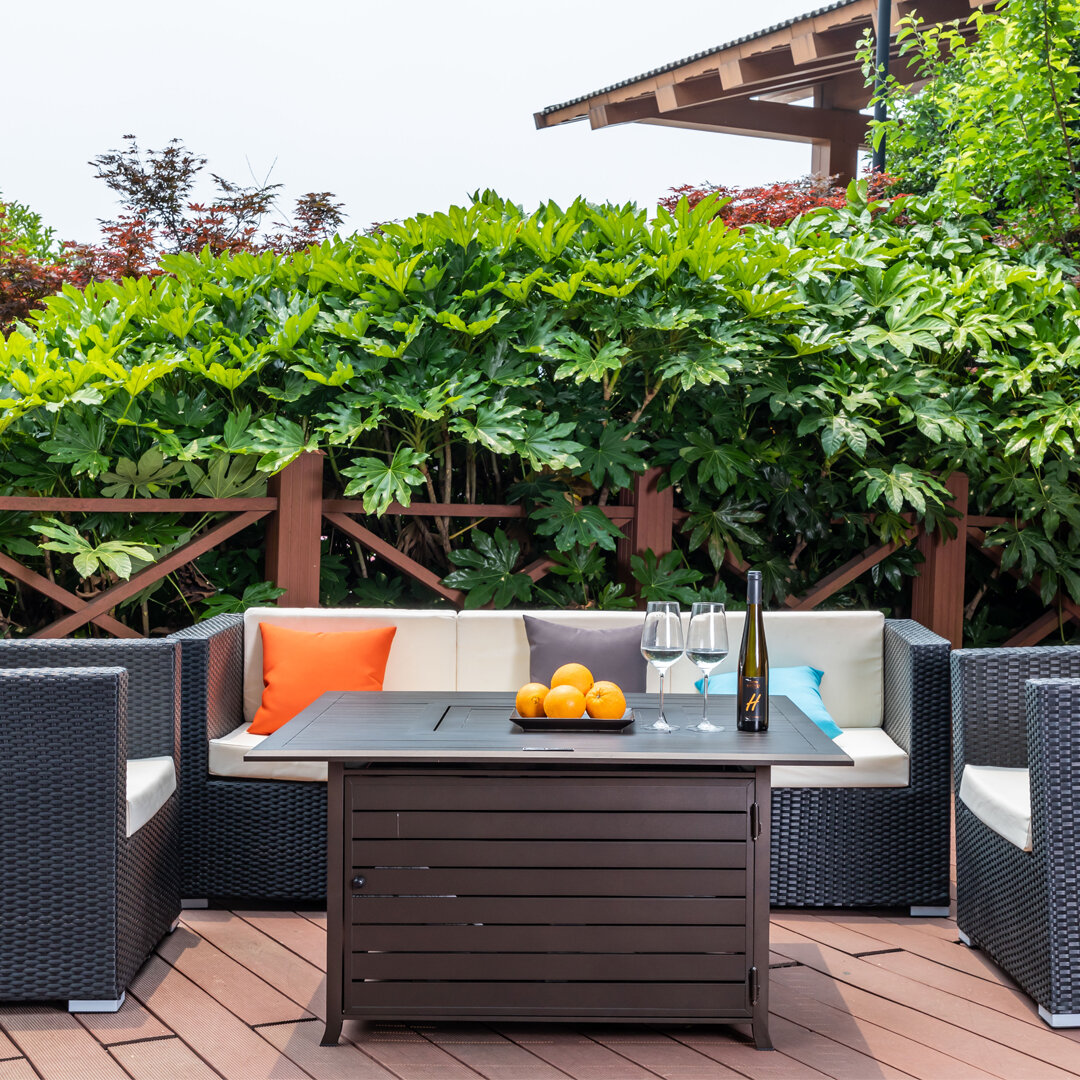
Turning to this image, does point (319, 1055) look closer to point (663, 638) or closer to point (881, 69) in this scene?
point (663, 638)

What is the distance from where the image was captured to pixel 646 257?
3918mm

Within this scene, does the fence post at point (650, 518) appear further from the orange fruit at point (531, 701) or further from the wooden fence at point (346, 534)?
the orange fruit at point (531, 701)

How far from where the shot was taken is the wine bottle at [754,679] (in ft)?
7.87

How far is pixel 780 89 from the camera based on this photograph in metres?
9.17

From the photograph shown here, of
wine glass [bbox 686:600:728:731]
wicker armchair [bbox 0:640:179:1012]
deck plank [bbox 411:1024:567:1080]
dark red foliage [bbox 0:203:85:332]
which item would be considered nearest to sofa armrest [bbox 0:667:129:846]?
wicker armchair [bbox 0:640:179:1012]

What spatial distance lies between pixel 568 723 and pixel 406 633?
127 centimetres

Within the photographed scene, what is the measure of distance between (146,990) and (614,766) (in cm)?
124

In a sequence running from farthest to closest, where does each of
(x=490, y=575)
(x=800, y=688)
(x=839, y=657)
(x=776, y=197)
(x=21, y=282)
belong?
(x=21, y=282)
(x=776, y=197)
(x=490, y=575)
(x=839, y=657)
(x=800, y=688)

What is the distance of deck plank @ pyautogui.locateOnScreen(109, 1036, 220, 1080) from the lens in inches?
86.4

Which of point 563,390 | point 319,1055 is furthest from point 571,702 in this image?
point 563,390

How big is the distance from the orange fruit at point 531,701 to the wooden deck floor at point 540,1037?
69 cm

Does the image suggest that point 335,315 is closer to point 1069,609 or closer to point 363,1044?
point 363,1044

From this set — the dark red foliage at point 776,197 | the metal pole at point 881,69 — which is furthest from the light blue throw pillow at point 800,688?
the dark red foliage at point 776,197

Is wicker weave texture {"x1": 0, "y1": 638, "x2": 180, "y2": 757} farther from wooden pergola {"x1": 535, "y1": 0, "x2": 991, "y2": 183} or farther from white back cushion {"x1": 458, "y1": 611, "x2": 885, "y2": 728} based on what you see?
wooden pergola {"x1": 535, "y1": 0, "x2": 991, "y2": 183}
